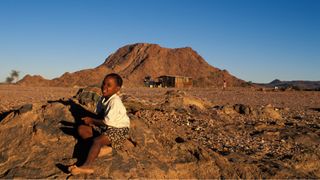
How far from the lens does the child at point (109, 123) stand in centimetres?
457

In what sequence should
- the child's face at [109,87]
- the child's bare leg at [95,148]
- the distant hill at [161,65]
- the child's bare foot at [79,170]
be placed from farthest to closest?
1. the distant hill at [161,65]
2. the child's face at [109,87]
3. the child's bare leg at [95,148]
4. the child's bare foot at [79,170]

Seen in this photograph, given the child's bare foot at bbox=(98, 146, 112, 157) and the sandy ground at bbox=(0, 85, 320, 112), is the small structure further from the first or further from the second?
the child's bare foot at bbox=(98, 146, 112, 157)

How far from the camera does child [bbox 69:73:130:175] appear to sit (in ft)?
15.0

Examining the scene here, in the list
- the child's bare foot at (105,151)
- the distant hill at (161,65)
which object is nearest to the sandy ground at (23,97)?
the child's bare foot at (105,151)

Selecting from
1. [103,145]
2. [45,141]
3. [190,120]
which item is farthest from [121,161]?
[190,120]

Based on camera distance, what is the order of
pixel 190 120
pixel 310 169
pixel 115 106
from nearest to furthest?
pixel 115 106, pixel 310 169, pixel 190 120

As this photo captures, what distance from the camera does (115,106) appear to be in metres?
4.70

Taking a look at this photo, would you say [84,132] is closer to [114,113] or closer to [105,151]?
[105,151]

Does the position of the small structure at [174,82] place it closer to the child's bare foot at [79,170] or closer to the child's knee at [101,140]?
the child's knee at [101,140]

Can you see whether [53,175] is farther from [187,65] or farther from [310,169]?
[187,65]

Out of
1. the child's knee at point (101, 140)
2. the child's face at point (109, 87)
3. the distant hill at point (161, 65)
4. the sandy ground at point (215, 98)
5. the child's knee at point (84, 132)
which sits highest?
the distant hill at point (161, 65)

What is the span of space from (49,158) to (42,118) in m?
1.07

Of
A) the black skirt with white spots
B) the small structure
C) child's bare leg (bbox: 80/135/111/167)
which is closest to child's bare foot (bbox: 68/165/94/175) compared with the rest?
child's bare leg (bbox: 80/135/111/167)

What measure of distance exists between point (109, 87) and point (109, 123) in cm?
44
